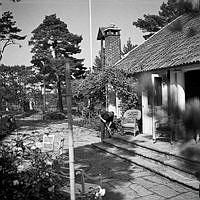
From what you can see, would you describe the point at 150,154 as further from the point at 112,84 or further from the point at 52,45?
the point at 52,45

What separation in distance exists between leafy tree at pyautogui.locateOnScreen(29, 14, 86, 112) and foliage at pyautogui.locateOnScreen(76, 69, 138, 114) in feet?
55.3

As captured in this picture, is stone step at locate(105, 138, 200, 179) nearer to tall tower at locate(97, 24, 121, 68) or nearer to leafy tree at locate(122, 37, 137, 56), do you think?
tall tower at locate(97, 24, 121, 68)

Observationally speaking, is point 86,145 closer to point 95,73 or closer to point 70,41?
point 95,73

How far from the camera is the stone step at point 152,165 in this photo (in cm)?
513

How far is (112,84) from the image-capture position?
1143cm

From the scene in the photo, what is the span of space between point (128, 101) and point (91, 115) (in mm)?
4960

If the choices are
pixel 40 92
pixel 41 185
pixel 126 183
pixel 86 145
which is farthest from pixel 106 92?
pixel 40 92

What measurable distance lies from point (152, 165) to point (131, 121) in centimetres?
367

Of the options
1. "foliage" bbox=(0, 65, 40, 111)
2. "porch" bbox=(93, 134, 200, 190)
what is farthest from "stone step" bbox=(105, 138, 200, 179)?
"foliage" bbox=(0, 65, 40, 111)

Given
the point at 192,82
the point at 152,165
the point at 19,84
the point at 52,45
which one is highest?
the point at 52,45

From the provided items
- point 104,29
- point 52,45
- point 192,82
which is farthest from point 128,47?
point 192,82

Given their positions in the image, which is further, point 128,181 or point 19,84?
point 19,84

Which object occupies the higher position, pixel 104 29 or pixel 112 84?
pixel 104 29

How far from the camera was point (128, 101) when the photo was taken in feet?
36.8
